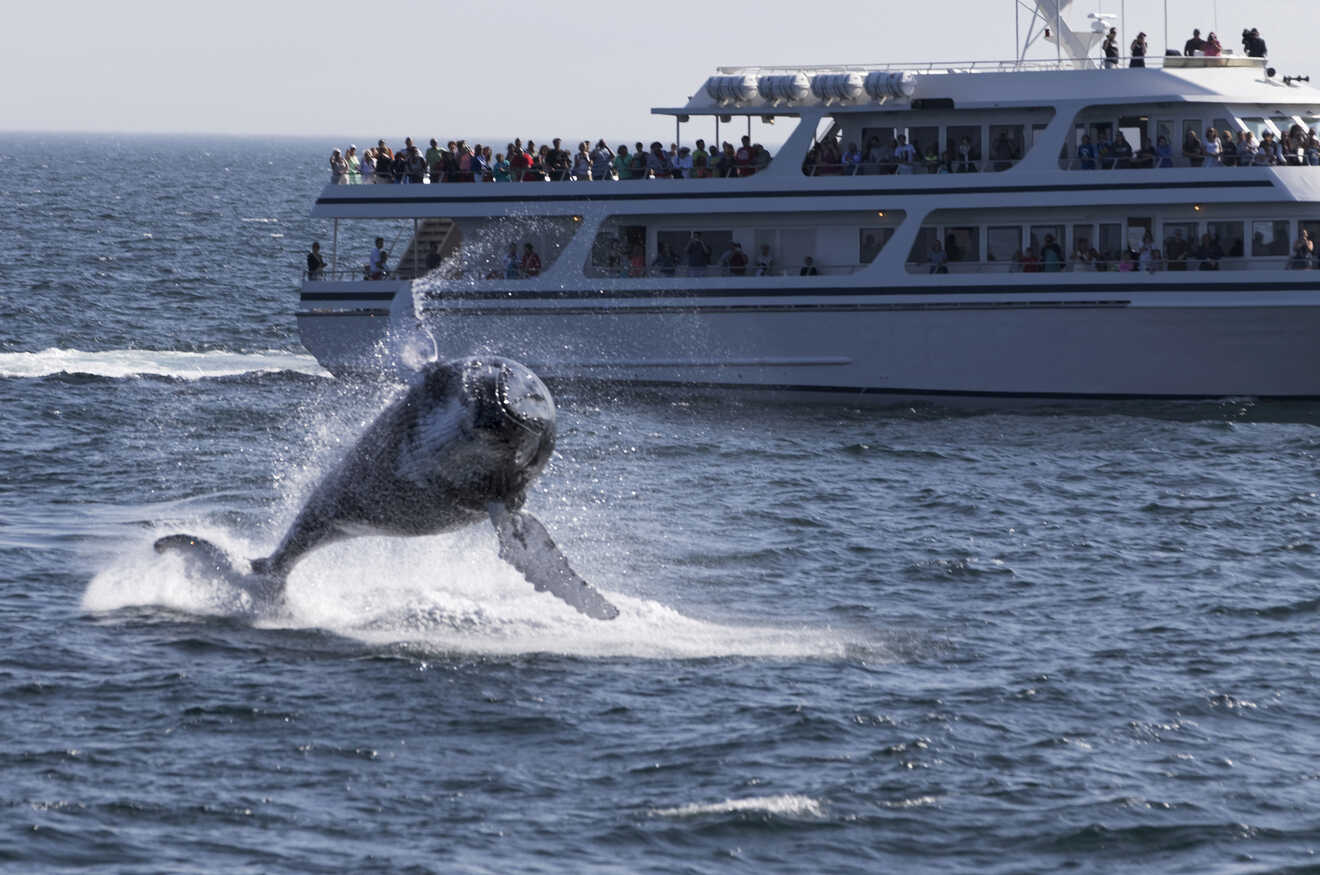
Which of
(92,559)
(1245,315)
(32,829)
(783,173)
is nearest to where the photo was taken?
(32,829)

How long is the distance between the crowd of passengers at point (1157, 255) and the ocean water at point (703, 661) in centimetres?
365

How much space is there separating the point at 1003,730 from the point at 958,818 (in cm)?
272

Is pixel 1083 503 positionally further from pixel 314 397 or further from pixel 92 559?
pixel 314 397

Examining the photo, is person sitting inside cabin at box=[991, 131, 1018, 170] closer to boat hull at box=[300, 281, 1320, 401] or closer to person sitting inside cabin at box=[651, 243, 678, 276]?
boat hull at box=[300, 281, 1320, 401]

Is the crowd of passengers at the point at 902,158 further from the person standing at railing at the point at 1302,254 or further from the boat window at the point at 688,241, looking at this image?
the person standing at railing at the point at 1302,254

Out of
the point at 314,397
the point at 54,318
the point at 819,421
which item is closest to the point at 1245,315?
the point at 819,421

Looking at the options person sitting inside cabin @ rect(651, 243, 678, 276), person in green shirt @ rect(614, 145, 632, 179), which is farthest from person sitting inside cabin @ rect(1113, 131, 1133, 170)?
person in green shirt @ rect(614, 145, 632, 179)

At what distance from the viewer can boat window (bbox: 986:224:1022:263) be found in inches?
1817

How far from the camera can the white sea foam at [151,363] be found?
1962 inches

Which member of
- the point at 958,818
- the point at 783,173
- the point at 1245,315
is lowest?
the point at 958,818

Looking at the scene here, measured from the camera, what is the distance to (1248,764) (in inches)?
831

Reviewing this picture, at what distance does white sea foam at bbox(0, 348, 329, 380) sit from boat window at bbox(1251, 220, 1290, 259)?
21433 mm

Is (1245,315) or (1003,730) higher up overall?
(1245,315)

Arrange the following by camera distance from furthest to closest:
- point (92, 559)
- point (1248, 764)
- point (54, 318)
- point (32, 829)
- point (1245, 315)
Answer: point (54, 318) < point (1245, 315) < point (92, 559) < point (1248, 764) < point (32, 829)
